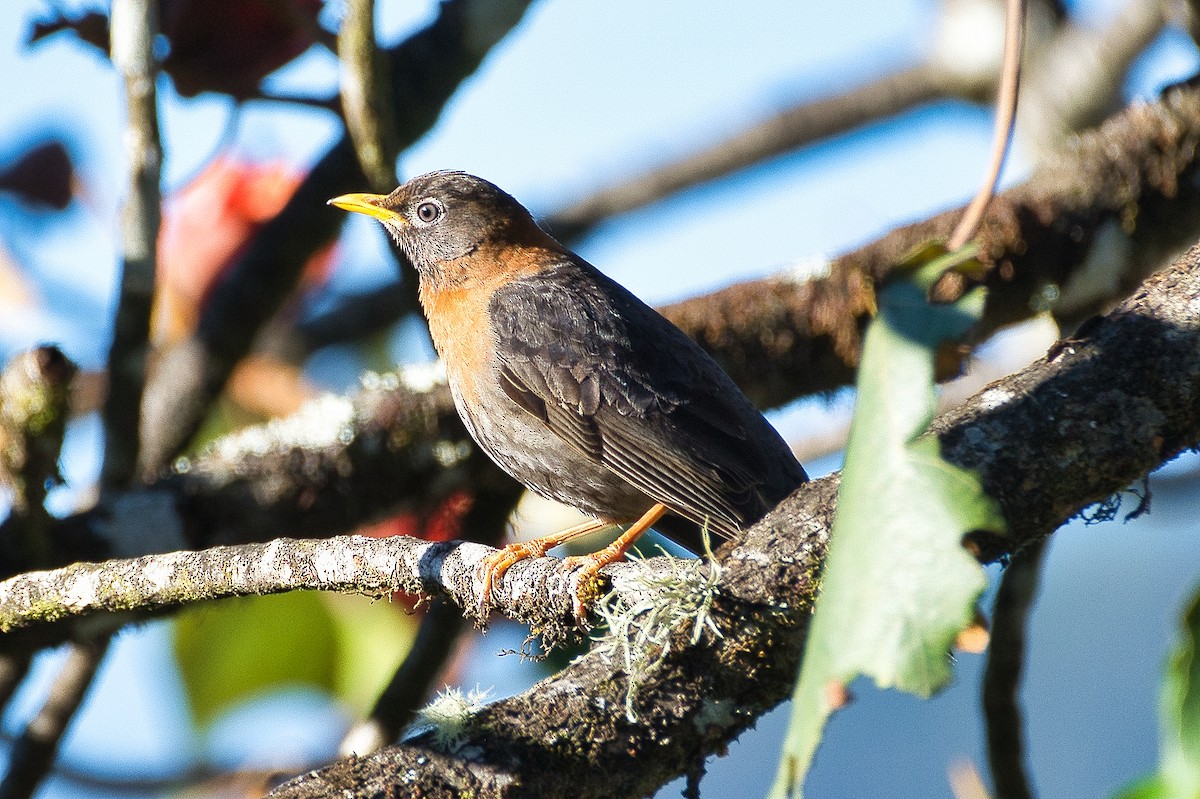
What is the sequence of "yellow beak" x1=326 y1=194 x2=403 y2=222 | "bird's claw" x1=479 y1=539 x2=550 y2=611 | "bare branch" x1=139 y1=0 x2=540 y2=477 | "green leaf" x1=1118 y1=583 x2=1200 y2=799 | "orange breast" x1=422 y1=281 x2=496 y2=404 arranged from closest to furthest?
"green leaf" x1=1118 y1=583 x2=1200 y2=799 < "bird's claw" x1=479 y1=539 x2=550 y2=611 < "orange breast" x1=422 y1=281 x2=496 y2=404 < "yellow beak" x1=326 y1=194 x2=403 y2=222 < "bare branch" x1=139 y1=0 x2=540 y2=477

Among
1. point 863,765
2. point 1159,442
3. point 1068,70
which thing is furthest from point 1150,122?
point 863,765

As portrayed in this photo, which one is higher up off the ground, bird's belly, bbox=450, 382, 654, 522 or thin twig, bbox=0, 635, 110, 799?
bird's belly, bbox=450, 382, 654, 522

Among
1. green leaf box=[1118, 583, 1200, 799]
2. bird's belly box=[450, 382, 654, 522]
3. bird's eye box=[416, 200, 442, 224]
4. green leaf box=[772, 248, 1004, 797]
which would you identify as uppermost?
bird's eye box=[416, 200, 442, 224]

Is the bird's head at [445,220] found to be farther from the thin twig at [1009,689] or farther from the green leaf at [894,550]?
the green leaf at [894,550]

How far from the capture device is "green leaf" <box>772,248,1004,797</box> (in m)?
1.60

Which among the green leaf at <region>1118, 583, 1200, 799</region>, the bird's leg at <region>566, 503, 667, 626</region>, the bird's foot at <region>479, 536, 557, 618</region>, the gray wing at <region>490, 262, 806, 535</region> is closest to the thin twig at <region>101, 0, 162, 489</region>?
the gray wing at <region>490, 262, 806, 535</region>

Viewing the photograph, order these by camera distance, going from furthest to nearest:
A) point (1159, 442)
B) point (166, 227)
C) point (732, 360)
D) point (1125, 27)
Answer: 1. point (1125, 27)
2. point (166, 227)
3. point (732, 360)
4. point (1159, 442)

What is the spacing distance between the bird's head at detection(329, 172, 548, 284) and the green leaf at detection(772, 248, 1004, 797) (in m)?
3.91

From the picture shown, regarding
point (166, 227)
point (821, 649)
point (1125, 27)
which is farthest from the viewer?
point (1125, 27)

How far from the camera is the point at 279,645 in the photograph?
17.8 ft

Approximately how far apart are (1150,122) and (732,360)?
221cm

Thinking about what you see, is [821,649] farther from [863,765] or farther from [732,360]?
[863,765]

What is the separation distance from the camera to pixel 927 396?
1668 millimetres

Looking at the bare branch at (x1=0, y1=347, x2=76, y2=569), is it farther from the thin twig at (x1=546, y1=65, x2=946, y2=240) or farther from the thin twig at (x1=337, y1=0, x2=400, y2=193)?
the thin twig at (x1=546, y1=65, x2=946, y2=240)
